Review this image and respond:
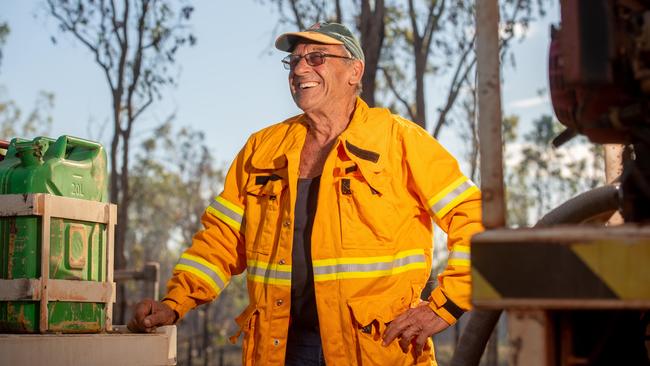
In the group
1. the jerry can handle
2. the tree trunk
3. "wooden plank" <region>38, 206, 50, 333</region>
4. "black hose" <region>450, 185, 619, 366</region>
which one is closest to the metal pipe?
"black hose" <region>450, 185, 619, 366</region>

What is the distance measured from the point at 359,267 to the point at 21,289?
151 cm

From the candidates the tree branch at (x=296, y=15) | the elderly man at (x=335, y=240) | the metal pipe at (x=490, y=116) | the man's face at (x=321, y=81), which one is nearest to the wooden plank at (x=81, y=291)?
the elderly man at (x=335, y=240)

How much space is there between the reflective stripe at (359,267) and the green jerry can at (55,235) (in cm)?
129

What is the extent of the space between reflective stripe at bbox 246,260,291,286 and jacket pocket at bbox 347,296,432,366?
0.99 feet

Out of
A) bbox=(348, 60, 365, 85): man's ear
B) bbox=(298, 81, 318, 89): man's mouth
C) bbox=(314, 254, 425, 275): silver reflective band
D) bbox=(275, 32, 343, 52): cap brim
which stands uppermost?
bbox=(275, 32, 343, 52): cap brim

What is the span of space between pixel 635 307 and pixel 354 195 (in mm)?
2119

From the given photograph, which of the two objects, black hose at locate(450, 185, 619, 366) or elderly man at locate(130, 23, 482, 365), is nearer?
elderly man at locate(130, 23, 482, 365)

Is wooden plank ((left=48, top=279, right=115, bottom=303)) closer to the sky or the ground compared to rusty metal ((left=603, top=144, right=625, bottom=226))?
closer to the ground

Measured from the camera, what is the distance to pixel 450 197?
12.9ft

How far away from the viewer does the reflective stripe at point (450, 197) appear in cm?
392

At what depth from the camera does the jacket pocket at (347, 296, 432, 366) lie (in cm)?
380

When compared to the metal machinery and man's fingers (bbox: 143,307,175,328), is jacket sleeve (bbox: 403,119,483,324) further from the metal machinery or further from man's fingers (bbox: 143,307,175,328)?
the metal machinery

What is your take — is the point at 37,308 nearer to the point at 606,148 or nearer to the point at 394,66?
the point at 606,148

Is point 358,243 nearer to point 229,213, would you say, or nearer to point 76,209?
point 229,213
